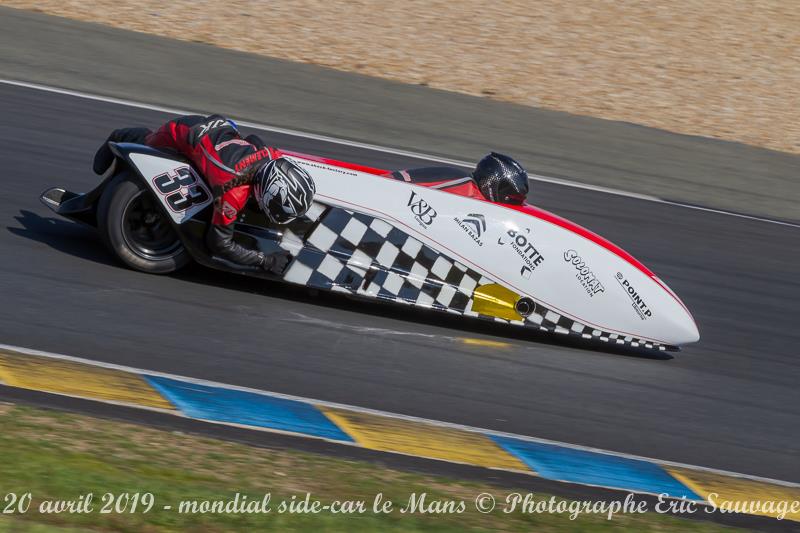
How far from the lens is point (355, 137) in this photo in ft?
39.6

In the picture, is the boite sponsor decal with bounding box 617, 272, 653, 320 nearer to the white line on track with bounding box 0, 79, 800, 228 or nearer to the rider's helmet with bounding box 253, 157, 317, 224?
the rider's helmet with bounding box 253, 157, 317, 224

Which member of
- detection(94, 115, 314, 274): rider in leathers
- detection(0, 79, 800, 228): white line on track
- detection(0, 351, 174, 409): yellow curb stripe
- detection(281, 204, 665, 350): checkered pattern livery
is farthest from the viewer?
detection(0, 79, 800, 228): white line on track

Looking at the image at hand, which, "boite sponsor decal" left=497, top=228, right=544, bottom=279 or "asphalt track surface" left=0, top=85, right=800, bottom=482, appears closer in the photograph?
"asphalt track surface" left=0, top=85, right=800, bottom=482

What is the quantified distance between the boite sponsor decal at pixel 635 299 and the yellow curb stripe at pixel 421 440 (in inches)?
75.7

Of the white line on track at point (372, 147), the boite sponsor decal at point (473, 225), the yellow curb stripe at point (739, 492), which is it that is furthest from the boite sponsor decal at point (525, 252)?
the white line on track at point (372, 147)

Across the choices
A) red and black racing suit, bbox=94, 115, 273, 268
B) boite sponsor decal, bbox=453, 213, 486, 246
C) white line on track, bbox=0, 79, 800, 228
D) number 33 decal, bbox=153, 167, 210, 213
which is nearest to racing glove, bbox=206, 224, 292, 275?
red and black racing suit, bbox=94, 115, 273, 268

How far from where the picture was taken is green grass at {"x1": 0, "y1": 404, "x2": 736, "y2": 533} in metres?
4.63

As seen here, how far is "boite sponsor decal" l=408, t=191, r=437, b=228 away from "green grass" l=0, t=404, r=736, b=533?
2.31 metres

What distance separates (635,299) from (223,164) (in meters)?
2.96

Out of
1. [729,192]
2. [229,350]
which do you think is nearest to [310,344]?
[229,350]

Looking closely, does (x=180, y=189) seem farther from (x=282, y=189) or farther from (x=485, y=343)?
(x=485, y=343)

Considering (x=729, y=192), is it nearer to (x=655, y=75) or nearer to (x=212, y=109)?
(x=655, y=75)

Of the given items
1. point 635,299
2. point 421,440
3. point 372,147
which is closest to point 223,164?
point 421,440

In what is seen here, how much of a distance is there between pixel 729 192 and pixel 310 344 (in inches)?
267
